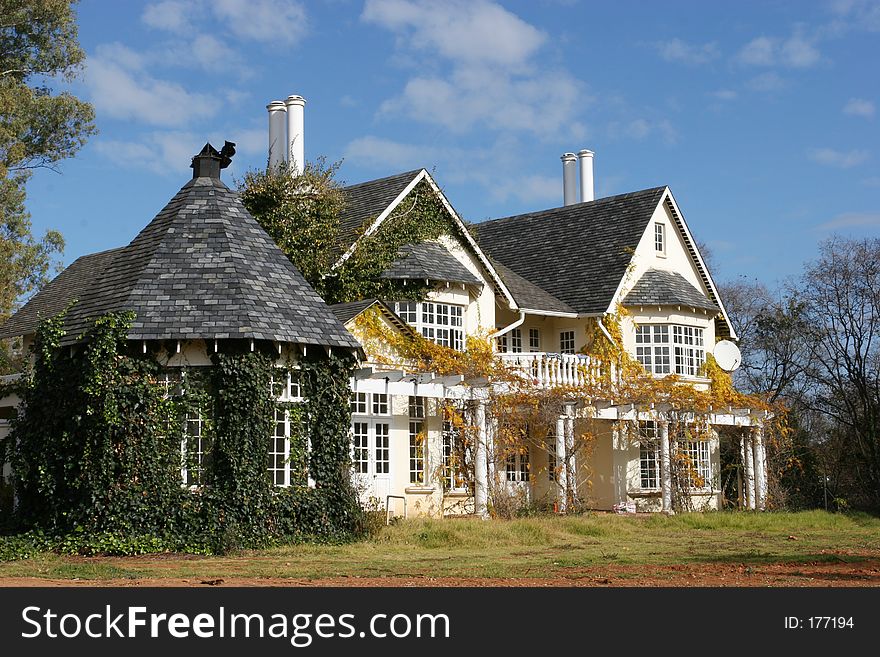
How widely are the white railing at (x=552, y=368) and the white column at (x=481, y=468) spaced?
160cm

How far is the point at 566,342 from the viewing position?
33.4 m

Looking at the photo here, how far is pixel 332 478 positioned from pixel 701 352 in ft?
53.8

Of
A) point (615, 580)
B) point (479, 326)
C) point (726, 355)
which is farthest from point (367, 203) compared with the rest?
point (615, 580)

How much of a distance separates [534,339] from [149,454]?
1645 cm

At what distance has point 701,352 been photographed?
111ft

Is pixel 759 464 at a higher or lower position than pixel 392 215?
lower

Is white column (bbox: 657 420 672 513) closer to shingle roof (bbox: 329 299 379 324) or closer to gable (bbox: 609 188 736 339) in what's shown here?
gable (bbox: 609 188 736 339)

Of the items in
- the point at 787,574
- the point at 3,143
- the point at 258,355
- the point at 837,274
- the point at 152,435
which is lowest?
the point at 787,574

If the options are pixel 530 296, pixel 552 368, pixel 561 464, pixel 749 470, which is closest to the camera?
pixel 561 464

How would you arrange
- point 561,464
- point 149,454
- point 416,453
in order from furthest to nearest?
point 561,464
point 416,453
point 149,454

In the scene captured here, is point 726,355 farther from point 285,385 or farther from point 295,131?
point 285,385

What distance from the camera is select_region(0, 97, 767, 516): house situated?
68.6 feet
